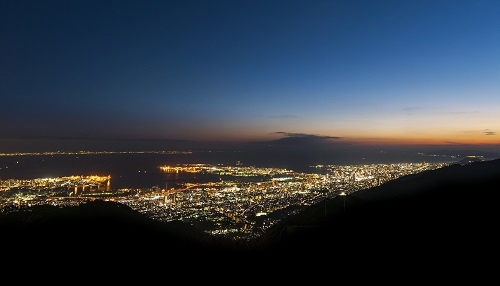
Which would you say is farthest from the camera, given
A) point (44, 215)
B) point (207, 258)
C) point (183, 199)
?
point (183, 199)

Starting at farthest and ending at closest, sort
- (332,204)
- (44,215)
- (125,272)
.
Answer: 1. (332,204)
2. (44,215)
3. (125,272)

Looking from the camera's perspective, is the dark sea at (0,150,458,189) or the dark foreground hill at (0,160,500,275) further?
the dark sea at (0,150,458,189)

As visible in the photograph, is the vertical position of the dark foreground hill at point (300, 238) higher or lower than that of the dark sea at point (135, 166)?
higher

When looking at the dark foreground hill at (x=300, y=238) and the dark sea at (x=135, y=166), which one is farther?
the dark sea at (x=135, y=166)

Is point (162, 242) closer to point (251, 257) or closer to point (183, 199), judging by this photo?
point (251, 257)

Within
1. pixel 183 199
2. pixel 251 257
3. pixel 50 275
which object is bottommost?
pixel 183 199

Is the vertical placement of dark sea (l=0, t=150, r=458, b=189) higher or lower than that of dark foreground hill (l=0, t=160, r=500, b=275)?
lower

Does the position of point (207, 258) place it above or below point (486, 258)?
below

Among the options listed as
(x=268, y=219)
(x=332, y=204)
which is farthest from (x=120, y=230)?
(x=268, y=219)
